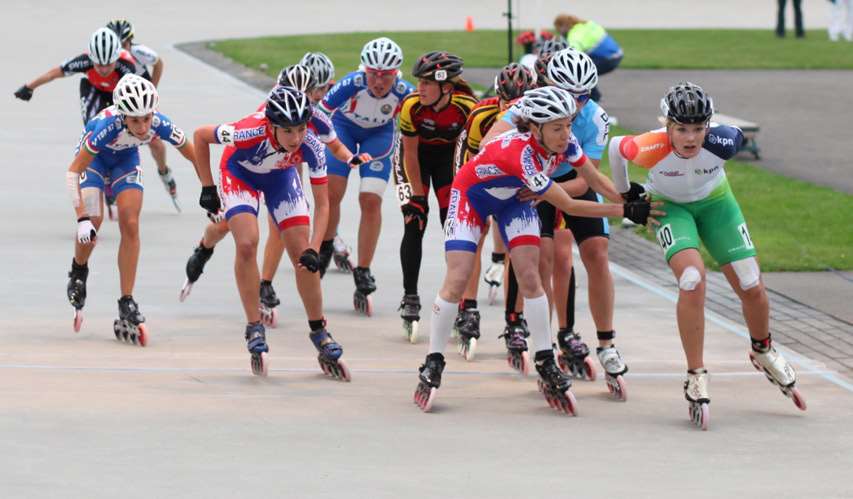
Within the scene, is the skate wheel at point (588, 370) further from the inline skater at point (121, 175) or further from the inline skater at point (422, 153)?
the inline skater at point (121, 175)

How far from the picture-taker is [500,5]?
44.3 metres

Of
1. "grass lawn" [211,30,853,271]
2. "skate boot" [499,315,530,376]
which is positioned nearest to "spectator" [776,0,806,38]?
"grass lawn" [211,30,853,271]

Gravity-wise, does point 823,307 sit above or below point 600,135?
below

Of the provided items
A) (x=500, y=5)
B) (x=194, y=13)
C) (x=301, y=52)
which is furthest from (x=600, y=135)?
(x=500, y=5)

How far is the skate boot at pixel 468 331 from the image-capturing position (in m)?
9.94

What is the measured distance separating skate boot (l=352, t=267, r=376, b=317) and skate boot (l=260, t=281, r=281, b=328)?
66cm

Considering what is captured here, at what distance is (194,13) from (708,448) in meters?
34.0

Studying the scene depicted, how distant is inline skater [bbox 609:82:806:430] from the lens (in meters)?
8.28

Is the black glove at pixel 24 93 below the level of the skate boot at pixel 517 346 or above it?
above

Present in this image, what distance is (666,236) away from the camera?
850 cm

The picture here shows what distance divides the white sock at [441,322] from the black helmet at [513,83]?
1475 mm

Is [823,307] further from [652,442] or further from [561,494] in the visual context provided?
[561,494]

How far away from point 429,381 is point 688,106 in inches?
80.6

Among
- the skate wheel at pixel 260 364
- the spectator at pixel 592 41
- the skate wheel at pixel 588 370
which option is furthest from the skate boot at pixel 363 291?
the spectator at pixel 592 41
